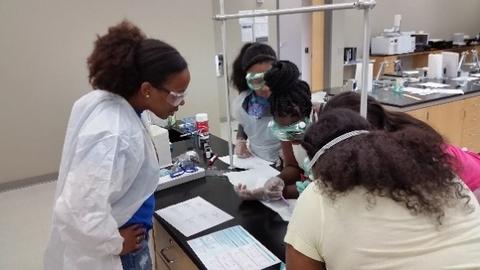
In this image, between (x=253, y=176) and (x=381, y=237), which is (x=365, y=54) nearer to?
(x=381, y=237)

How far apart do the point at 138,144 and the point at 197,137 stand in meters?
1.08

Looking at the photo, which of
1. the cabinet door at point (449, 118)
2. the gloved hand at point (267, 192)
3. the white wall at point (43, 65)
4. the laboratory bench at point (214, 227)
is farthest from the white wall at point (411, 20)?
the gloved hand at point (267, 192)

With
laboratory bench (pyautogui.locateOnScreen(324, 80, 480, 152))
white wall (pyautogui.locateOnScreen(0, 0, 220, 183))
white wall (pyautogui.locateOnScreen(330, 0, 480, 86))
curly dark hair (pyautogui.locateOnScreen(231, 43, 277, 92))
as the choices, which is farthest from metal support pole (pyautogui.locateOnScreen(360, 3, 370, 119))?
white wall (pyautogui.locateOnScreen(330, 0, 480, 86))

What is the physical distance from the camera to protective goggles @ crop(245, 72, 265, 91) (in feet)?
5.37

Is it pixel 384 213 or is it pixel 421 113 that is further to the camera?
pixel 421 113

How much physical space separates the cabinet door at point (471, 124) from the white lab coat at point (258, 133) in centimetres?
238

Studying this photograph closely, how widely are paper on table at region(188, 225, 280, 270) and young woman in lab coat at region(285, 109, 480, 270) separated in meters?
0.29

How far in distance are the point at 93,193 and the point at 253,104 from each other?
1077 millimetres

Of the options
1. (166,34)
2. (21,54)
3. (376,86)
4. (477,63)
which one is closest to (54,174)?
(21,54)

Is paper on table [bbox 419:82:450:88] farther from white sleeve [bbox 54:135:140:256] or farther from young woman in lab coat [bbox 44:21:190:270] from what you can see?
white sleeve [bbox 54:135:140:256]

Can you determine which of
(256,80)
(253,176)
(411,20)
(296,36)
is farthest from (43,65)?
(411,20)

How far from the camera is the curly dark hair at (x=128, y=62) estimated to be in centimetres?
105

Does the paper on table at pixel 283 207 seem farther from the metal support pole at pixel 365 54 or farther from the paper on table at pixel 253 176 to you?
the metal support pole at pixel 365 54

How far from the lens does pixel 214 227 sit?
4.13 feet
